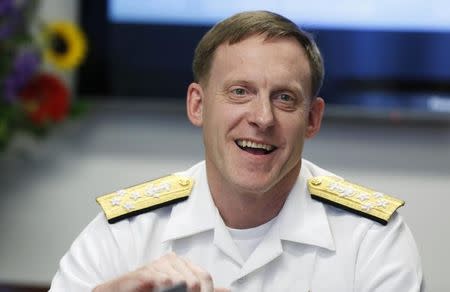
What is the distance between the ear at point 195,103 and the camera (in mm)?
1845

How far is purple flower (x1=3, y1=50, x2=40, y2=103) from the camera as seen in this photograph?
2.65 meters

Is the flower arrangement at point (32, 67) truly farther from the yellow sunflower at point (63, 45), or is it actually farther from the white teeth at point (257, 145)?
the white teeth at point (257, 145)

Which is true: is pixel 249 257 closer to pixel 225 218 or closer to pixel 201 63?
pixel 225 218

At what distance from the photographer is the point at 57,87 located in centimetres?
270

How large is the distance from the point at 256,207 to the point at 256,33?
13.7 inches

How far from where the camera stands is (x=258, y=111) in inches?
66.4

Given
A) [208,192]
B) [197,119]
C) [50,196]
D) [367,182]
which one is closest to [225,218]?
[208,192]

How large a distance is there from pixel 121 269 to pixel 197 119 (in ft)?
1.13

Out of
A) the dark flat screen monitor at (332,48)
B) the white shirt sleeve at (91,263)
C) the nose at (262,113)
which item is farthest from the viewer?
the dark flat screen monitor at (332,48)

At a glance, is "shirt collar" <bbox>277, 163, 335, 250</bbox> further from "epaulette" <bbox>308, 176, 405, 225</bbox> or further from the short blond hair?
the short blond hair

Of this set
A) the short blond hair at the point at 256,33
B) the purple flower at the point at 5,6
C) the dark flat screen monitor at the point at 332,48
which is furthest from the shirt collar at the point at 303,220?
the purple flower at the point at 5,6

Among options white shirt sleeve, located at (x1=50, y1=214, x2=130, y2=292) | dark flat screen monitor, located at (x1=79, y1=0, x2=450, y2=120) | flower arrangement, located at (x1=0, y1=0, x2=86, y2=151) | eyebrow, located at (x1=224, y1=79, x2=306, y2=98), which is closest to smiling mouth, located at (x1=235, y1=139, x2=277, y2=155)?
eyebrow, located at (x1=224, y1=79, x2=306, y2=98)

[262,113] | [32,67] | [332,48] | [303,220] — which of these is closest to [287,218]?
[303,220]

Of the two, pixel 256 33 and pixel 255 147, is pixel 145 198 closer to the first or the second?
pixel 255 147
